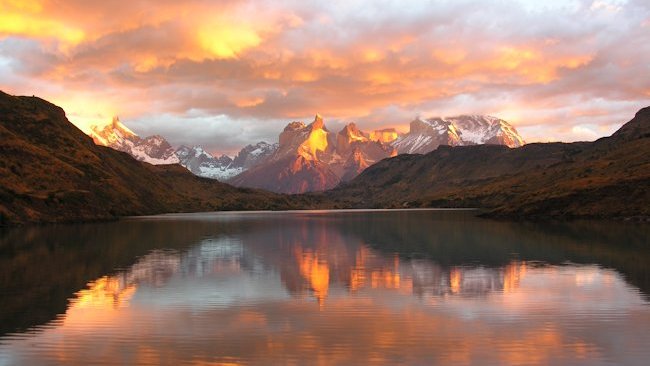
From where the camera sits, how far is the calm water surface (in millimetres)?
39156

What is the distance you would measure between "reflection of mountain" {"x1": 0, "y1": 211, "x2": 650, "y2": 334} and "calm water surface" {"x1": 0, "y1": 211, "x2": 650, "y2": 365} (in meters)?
0.43

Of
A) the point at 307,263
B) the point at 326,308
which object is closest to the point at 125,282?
the point at 326,308

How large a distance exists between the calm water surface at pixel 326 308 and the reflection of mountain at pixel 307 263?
0.43 metres

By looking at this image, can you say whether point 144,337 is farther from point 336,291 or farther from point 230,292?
point 336,291

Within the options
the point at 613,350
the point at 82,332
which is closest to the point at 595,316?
the point at 613,350

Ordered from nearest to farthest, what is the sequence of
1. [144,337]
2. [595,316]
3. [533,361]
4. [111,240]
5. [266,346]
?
1. [533,361]
2. [266,346]
3. [144,337]
4. [595,316]
5. [111,240]

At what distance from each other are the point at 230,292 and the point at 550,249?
3126 inches

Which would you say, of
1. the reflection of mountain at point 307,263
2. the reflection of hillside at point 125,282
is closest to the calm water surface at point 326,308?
the reflection of hillside at point 125,282

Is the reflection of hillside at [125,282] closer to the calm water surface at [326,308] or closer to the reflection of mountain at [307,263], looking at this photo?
the reflection of mountain at [307,263]

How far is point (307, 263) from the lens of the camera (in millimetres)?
98188

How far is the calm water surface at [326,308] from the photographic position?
128ft

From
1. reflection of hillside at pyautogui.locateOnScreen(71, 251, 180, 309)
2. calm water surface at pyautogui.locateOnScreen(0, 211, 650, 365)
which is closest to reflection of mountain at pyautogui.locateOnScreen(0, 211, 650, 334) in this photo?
reflection of hillside at pyautogui.locateOnScreen(71, 251, 180, 309)

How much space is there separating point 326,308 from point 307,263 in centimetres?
4262

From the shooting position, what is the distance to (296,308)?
5581cm
